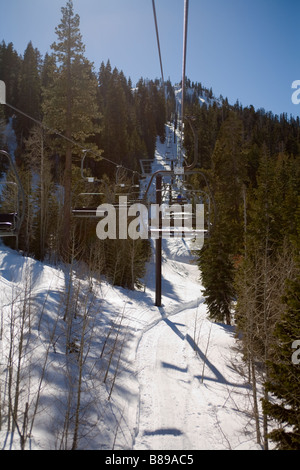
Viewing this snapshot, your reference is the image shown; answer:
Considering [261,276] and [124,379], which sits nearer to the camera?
[124,379]

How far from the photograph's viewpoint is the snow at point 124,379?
900 centimetres

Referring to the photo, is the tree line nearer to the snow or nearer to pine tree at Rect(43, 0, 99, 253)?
the snow

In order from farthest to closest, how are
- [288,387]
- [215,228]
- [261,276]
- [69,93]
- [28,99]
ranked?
[28,99] < [215,228] < [69,93] < [261,276] < [288,387]

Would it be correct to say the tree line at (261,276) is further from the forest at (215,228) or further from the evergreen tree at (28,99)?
the evergreen tree at (28,99)

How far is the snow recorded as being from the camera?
9.00m

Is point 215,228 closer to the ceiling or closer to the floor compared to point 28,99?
closer to the floor

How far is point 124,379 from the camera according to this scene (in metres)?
12.1

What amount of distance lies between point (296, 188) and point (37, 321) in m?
30.3

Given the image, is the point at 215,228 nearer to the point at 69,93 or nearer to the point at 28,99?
the point at 69,93

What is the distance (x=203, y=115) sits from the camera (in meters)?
66.1

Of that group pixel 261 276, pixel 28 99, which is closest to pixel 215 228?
pixel 261 276

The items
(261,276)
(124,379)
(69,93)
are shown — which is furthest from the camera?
(69,93)
